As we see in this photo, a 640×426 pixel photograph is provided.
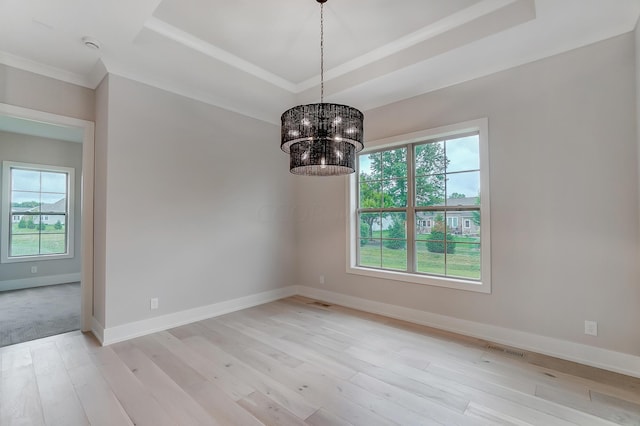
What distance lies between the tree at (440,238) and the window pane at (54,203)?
7.18 metres

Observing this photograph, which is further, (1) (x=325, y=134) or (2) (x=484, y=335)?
(2) (x=484, y=335)

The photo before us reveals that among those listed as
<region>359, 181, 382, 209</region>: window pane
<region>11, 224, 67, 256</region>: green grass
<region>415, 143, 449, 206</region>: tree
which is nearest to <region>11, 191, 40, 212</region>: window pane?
<region>11, 224, 67, 256</region>: green grass

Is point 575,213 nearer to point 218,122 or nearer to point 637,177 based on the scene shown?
point 637,177

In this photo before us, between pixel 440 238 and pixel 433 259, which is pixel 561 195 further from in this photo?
pixel 433 259

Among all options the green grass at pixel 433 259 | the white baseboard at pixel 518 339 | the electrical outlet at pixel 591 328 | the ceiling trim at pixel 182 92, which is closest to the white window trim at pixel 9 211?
the ceiling trim at pixel 182 92

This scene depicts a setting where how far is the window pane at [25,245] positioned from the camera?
5617 millimetres

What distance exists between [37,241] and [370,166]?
6629mm

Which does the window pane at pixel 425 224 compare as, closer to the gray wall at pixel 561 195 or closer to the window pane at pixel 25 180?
the gray wall at pixel 561 195

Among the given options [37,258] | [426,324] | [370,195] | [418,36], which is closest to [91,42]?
[418,36]

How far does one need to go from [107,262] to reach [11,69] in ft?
7.29

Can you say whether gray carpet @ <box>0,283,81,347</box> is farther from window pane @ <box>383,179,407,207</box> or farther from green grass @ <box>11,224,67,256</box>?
window pane @ <box>383,179,407,207</box>

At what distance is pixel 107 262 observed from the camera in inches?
124

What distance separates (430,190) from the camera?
3.79 m

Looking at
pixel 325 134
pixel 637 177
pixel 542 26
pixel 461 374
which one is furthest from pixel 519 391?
pixel 542 26
